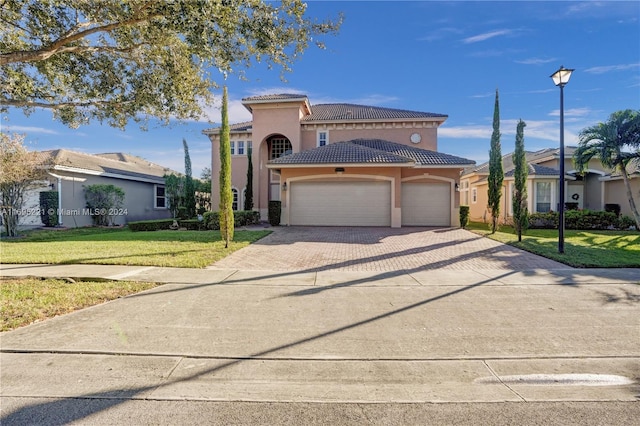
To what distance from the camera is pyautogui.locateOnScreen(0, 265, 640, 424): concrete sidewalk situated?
9.75ft

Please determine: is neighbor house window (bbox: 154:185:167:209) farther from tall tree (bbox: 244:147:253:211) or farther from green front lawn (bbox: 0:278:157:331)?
green front lawn (bbox: 0:278:157:331)

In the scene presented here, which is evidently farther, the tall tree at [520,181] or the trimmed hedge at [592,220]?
the trimmed hedge at [592,220]

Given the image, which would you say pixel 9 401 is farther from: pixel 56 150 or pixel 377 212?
pixel 56 150

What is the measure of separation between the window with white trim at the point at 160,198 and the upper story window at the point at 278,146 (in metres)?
10.2

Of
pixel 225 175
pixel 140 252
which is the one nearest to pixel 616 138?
pixel 225 175

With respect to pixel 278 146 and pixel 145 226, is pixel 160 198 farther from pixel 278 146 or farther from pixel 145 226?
pixel 278 146

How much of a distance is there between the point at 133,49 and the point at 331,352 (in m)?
8.66

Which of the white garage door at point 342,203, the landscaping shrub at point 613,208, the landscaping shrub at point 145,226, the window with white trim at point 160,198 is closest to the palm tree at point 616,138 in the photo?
the landscaping shrub at point 613,208

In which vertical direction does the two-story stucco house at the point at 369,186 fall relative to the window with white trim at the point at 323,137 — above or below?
below

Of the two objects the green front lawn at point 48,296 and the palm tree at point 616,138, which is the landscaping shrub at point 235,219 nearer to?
the green front lawn at point 48,296

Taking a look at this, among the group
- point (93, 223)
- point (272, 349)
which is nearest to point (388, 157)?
point (272, 349)

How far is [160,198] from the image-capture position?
26672 millimetres

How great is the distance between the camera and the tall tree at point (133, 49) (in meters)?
6.62

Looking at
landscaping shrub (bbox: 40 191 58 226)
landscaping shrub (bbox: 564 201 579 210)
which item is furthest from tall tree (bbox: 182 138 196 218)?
landscaping shrub (bbox: 564 201 579 210)
